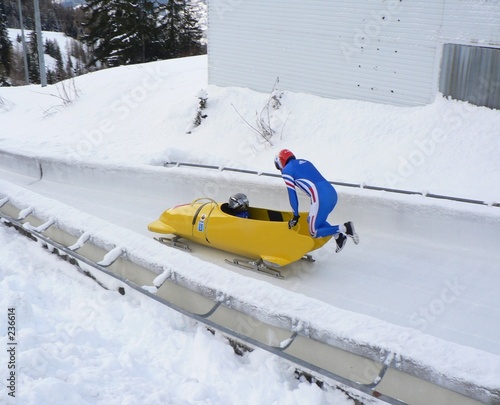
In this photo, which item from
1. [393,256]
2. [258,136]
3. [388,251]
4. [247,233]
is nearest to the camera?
[247,233]

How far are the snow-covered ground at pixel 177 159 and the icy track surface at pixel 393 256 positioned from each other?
6 centimetres

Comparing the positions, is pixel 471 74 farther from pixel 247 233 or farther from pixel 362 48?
pixel 247 233

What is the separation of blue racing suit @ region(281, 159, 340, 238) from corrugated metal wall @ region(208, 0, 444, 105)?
539 centimetres

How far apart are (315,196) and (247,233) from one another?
2.35 ft

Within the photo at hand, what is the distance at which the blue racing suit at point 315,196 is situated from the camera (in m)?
4.97

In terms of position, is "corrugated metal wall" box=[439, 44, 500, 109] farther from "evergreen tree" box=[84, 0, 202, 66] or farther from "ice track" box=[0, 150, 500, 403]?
"evergreen tree" box=[84, 0, 202, 66]

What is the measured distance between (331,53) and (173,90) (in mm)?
4786

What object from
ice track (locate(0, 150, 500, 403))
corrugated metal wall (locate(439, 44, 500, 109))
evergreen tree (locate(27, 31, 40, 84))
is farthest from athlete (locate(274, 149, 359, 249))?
evergreen tree (locate(27, 31, 40, 84))

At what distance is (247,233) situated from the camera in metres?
5.24

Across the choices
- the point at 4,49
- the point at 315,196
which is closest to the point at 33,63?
the point at 4,49

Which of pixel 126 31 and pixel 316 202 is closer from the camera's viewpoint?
pixel 316 202

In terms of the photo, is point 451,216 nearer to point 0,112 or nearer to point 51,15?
point 0,112

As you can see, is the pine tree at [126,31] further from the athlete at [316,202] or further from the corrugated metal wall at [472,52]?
the athlete at [316,202]

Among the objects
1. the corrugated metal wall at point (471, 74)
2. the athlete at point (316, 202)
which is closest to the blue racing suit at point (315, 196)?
the athlete at point (316, 202)
